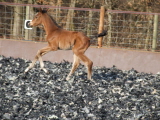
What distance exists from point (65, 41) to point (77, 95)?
2276mm

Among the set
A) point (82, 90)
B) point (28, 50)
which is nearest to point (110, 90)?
point (82, 90)

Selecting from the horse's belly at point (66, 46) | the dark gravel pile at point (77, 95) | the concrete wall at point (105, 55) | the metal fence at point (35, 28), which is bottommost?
the dark gravel pile at point (77, 95)

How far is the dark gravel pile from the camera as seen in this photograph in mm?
6969

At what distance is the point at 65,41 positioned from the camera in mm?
10250

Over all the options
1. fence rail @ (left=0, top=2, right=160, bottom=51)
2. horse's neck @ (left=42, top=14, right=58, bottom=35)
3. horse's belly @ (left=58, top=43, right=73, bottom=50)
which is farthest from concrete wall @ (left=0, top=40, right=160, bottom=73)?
horse's belly @ (left=58, top=43, right=73, bottom=50)

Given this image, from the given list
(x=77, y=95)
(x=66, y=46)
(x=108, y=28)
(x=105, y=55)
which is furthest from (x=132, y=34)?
(x=77, y=95)

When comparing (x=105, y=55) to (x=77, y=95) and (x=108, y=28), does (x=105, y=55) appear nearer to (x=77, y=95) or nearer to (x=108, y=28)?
(x=77, y=95)

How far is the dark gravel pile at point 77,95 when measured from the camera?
274 inches

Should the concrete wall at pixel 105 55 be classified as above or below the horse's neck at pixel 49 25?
below

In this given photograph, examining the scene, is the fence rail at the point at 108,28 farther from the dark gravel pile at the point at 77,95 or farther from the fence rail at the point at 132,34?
the dark gravel pile at the point at 77,95

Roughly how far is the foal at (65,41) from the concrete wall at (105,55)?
233 centimetres

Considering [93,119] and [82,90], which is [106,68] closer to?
[82,90]

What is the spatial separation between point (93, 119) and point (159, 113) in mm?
1381

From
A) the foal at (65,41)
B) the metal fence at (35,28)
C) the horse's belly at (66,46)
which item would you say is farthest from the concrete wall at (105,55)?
the horse's belly at (66,46)
